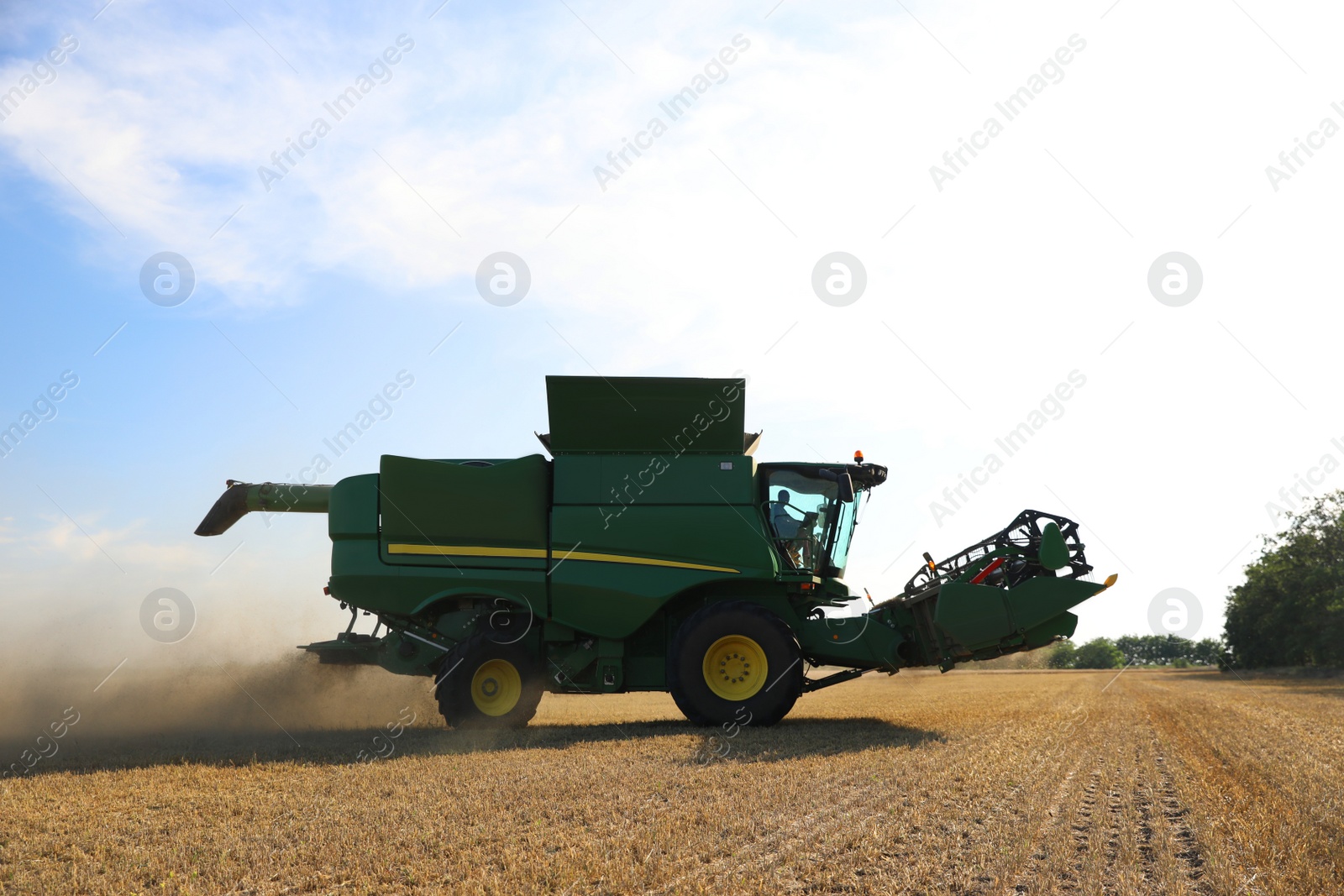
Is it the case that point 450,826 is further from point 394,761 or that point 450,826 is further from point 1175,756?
point 1175,756

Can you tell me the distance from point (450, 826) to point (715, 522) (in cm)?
599

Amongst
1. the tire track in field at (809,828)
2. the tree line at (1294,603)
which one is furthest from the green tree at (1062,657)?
the tire track in field at (809,828)

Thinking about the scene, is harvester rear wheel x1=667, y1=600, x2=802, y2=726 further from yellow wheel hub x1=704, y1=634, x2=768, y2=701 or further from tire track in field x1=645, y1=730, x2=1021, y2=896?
tire track in field x1=645, y1=730, x2=1021, y2=896

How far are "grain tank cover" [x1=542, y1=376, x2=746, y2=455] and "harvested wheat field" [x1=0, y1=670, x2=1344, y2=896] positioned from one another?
11.2 feet

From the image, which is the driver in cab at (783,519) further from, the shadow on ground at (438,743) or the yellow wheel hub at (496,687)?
the yellow wheel hub at (496,687)

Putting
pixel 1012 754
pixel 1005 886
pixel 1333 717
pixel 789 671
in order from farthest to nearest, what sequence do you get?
1. pixel 1333 717
2. pixel 789 671
3. pixel 1012 754
4. pixel 1005 886

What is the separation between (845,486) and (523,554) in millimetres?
4157

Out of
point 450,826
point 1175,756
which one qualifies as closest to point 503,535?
point 450,826

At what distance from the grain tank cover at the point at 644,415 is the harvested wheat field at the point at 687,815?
11.2 feet

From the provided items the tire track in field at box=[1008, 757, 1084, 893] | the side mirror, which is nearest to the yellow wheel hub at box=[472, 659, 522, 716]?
the side mirror

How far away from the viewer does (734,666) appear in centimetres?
1098

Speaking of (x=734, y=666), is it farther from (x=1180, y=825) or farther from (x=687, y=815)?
(x=1180, y=825)

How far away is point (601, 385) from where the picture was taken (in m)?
11.1

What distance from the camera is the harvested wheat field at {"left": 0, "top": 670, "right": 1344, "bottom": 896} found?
460 centimetres
